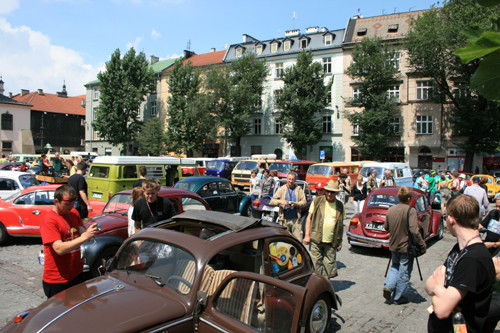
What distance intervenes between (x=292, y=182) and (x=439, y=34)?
30465 millimetres

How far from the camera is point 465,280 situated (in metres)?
2.41

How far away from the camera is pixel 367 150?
3541cm

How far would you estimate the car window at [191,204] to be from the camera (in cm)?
824

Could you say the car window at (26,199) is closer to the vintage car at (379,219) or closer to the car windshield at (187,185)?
the car windshield at (187,185)

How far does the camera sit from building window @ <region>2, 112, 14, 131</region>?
170 feet

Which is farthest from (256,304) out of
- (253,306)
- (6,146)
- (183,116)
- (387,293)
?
(6,146)

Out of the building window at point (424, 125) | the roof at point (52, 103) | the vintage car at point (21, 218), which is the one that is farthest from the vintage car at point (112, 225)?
the roof at point (52, 103)

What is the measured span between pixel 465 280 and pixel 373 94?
1385 inches

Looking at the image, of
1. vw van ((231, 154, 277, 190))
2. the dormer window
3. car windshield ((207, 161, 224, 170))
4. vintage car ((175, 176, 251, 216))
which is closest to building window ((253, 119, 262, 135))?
the dormer window

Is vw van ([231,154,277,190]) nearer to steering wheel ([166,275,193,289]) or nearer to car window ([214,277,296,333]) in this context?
steering wheel ([166,275,193,289])

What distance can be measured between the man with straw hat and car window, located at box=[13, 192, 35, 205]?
7.01m

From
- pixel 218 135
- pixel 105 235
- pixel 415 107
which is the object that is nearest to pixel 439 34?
pixel 415 107

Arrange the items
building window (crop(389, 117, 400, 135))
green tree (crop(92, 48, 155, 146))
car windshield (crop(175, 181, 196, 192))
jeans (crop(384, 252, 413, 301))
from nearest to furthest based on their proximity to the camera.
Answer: jeans (crop(384, 252, 413, 301)), car windshield (crop(175, 181, 196, 192)), building window (crop(389, 117, 400, 135)), green tree (crop(92, 48, 155, 146))

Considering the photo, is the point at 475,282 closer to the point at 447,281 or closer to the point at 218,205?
the point at 447,281
